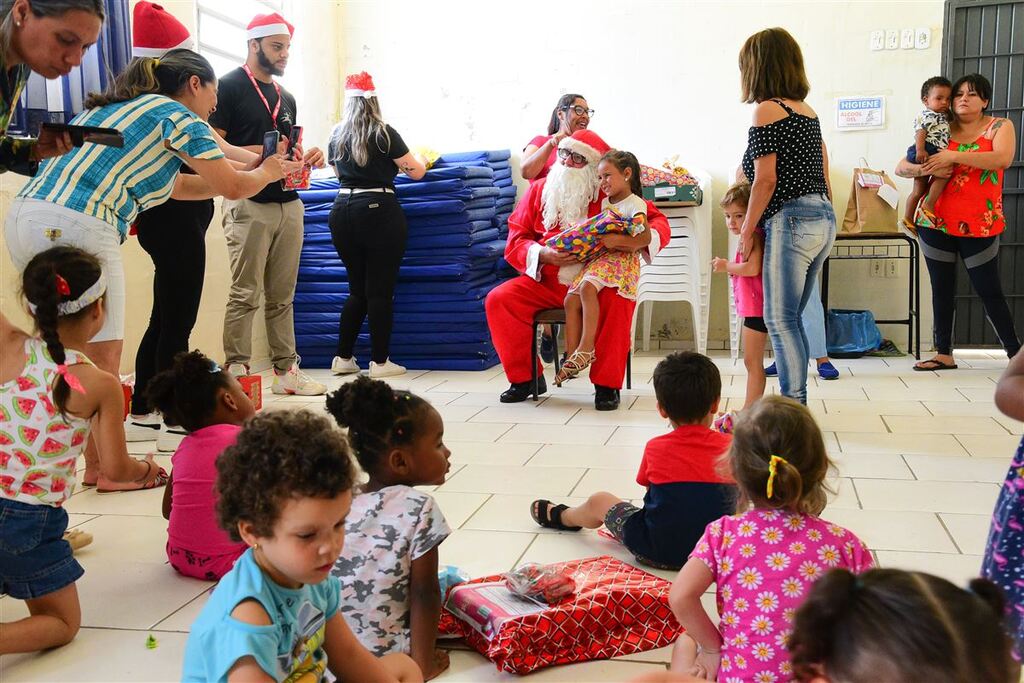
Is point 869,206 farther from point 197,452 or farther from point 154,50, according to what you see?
point 197,452

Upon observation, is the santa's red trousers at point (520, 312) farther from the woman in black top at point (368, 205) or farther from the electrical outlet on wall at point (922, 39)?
the electrical outlet on wall at point (922, 39)

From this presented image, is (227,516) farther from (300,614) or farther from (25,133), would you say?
(25,133)

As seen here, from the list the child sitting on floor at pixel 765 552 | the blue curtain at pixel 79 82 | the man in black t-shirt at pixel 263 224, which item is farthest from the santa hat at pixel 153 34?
the child sitting on floor at pixel 765 552

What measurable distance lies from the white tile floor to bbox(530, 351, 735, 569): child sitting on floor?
0.16m

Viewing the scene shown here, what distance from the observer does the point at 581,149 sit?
16.4 ft

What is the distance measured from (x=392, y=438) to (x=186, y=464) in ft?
2.69

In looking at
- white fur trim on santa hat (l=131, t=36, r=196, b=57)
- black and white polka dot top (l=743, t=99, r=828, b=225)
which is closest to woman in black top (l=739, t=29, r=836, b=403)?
black and white polka dot top (l=743, t=99, r=828, b=225)

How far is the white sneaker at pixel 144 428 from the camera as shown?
4.04 m

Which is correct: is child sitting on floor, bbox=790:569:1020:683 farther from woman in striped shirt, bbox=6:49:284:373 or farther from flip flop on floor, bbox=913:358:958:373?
flip flop on floor, bbox=913:358:958:373

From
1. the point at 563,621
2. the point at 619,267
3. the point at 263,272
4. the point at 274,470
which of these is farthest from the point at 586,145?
the point at 274,470

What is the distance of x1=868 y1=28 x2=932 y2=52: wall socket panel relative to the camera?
6.31 m

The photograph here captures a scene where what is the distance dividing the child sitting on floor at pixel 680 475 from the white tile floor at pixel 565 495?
156 millimetres

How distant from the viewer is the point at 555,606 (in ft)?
6.83

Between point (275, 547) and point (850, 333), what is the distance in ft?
18.3
